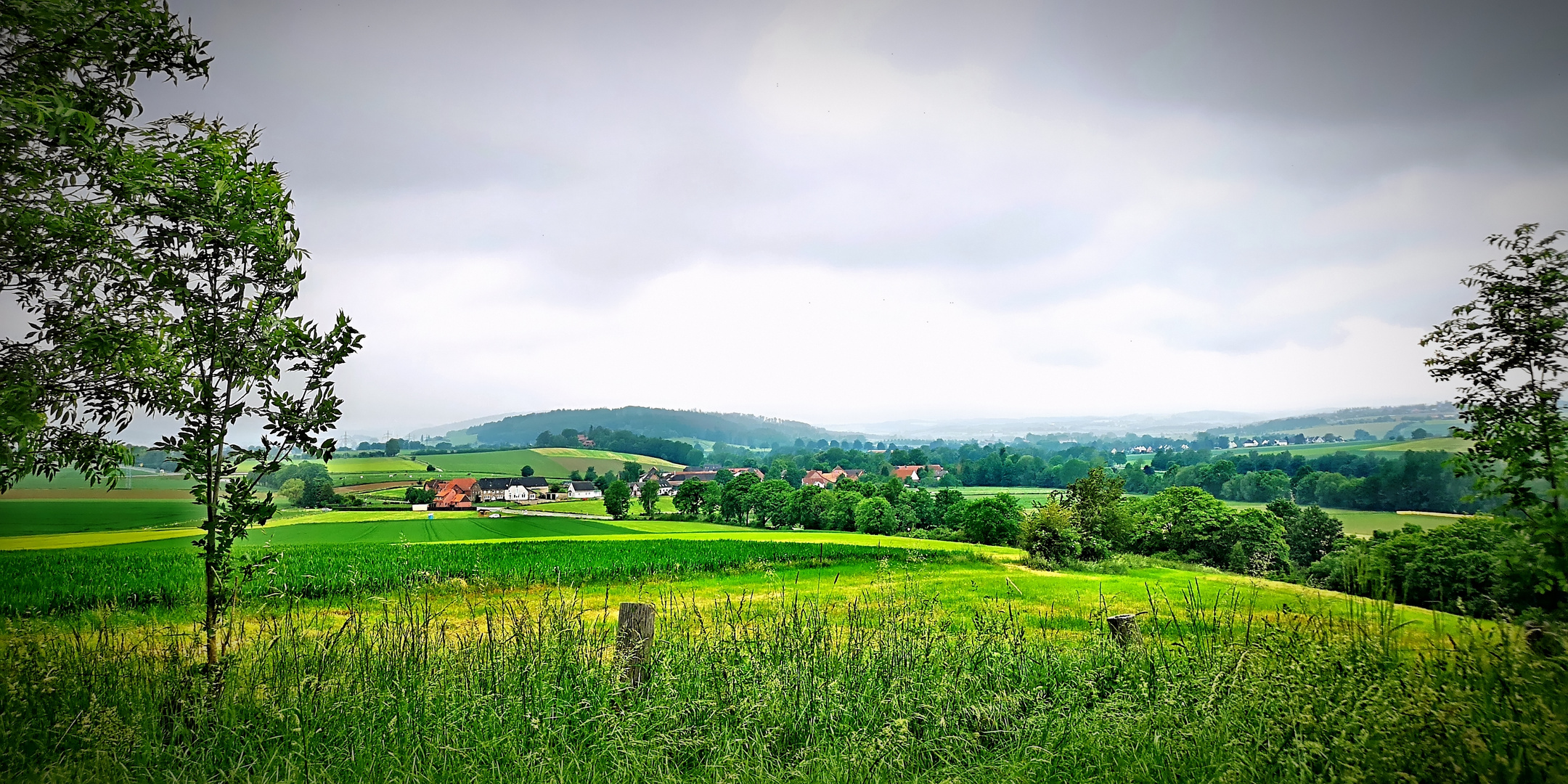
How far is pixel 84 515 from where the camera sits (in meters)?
8.84

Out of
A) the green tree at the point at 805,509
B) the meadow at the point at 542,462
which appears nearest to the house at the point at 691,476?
the meadow at the point at 542,462

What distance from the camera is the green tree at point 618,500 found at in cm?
5208

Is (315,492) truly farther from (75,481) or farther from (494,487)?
(75,481)

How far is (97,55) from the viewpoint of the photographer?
374 cm

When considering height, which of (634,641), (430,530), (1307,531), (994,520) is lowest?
(994,520)

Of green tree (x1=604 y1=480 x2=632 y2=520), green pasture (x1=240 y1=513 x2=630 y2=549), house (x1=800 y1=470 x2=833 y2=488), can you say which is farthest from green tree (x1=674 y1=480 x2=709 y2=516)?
green pasture (x1=240 y1=513 x2=630 y2=549)

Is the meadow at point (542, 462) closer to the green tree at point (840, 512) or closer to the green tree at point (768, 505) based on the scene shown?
the green tree at point (768, 505)

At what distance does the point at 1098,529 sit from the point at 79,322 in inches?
1433

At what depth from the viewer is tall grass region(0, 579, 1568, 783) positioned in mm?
3230

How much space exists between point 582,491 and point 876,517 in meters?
28.5

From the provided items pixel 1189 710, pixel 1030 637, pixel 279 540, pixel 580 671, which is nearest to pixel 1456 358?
pixel 1030 637

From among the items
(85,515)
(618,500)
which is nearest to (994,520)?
(618,500)

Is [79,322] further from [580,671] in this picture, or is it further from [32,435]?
[580,671]

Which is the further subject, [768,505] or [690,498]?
[690,498]
